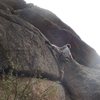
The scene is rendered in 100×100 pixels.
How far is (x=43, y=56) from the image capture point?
1948 cm

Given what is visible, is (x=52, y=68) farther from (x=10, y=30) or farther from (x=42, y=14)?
(x=42, y=14)

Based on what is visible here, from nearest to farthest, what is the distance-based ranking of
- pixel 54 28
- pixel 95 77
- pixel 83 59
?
pixel 95 77 → pixel 54 28 → pixel 83 59

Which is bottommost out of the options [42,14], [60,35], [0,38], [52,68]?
[52,68]

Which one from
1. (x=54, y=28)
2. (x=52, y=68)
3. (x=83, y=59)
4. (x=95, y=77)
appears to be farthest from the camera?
(x=83, y=59)

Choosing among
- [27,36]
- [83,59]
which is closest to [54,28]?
[83,59]

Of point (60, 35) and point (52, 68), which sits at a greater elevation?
point (60, 35)

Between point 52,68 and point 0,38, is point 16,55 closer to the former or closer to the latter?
point 0,38

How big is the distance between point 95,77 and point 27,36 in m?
9.38

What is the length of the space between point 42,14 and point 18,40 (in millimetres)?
12067

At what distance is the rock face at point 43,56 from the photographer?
16.0 m

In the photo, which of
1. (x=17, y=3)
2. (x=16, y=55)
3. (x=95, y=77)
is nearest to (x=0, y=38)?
(x=16, y=55)

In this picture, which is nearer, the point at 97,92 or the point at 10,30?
the point at 10,30

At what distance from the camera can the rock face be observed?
16.0 meters

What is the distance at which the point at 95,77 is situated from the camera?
25078 millimetres
